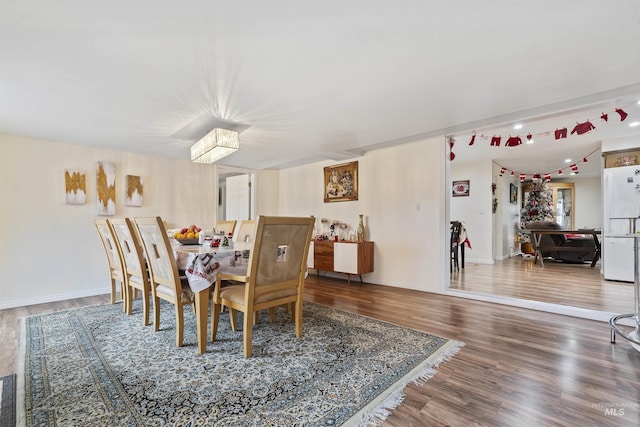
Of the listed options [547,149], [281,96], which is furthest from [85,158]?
[547,149]

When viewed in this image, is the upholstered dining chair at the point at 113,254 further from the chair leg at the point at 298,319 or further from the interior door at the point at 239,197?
the interior door at the point at 239,197

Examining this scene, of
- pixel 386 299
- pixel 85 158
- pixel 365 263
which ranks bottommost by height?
pixel 386 299

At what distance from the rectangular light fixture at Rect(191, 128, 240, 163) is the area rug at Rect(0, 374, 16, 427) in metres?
2.26

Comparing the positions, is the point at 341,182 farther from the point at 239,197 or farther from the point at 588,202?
the point at 588,202

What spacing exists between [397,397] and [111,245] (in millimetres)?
3261

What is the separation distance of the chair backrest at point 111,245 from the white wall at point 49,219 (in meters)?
0.97

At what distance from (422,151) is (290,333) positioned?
3.02 metres

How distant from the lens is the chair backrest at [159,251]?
2.13 meters

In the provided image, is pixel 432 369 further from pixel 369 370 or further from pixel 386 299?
pixel 386 299

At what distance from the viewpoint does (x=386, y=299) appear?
3.59 metres

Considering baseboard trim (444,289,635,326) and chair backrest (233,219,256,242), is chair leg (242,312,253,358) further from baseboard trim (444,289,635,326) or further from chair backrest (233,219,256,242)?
baseboard trim (444,289,635,326)

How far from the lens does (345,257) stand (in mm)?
4504

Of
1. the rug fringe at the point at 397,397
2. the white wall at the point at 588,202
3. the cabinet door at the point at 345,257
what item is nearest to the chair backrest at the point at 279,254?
the rug fringe at the point at 397,397

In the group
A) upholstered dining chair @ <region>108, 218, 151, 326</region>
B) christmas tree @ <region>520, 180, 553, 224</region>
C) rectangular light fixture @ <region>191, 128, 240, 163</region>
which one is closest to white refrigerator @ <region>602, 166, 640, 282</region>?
christmas tree @ <region>520, 180, 553, 224</region>
